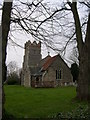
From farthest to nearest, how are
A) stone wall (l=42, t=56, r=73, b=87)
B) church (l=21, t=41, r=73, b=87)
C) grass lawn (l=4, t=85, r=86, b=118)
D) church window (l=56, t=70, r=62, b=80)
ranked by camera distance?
church window (l=56, t=70, r=62, b=80)
stone wall (l=42, t=56, r=73, b=87)
church (l=21, t=41, r=73, b=87)
grass lawn (l=4, t=85, r=86, b=118)

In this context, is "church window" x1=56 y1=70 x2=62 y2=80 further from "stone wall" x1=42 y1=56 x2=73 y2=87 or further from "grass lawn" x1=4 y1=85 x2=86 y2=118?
"grass lawn" x1=4 y1=85 x2=86 y2=118

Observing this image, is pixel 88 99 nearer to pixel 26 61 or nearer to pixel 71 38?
pixel 71 38

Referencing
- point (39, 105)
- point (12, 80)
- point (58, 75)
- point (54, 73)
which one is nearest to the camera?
point (39, 105)

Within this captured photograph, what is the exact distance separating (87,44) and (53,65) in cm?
3890

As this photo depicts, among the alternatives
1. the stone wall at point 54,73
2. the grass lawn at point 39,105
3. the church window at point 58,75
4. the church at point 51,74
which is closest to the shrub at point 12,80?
the church at point 51,74

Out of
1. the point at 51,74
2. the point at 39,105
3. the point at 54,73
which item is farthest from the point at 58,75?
the point at 39,105

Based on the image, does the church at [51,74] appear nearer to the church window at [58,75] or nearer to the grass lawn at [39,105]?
the church window at [58,75]

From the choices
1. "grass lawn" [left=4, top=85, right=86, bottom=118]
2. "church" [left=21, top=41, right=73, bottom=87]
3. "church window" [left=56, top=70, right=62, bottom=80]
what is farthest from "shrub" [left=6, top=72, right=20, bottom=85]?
"grass lawn" [left=4, top=85, right=86, bottom=118]

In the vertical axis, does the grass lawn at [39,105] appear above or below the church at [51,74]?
below

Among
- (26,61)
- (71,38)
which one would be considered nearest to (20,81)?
(26,61)

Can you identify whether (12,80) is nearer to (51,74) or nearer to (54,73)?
(51,74)

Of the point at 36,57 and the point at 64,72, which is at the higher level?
the point at 36,57

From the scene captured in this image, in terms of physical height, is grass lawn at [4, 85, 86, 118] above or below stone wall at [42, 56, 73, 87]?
below

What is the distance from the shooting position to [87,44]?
644 inches
